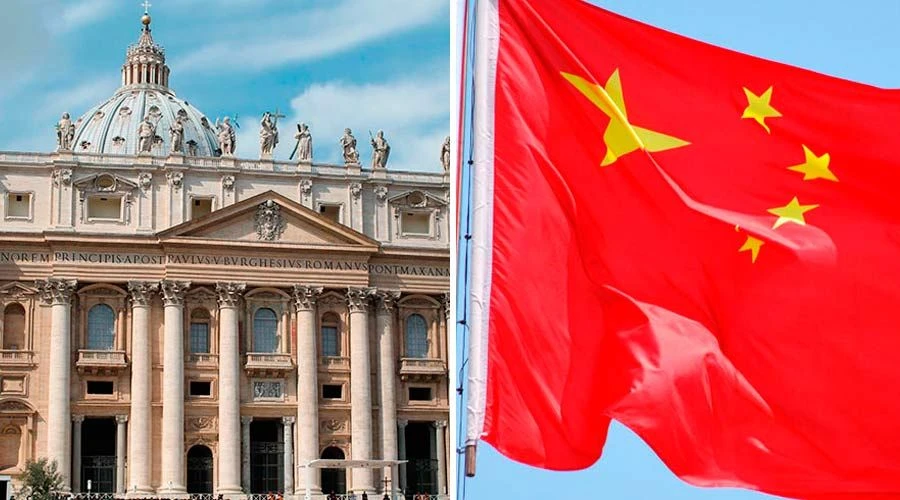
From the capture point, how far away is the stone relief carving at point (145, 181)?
5834cm

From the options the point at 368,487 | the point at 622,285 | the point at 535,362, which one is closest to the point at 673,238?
the point at 622,285

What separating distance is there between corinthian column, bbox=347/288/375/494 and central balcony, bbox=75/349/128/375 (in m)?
8.70

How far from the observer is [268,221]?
58719mm

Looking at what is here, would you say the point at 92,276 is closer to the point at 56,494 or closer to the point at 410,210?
the point at 56,494

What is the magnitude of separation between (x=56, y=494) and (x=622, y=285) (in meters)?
46.6

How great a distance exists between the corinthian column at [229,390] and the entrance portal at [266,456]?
1.27 m

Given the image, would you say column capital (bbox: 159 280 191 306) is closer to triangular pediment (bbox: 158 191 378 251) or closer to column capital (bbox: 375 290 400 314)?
triangular pediment (bbox: 158 191 378 251)

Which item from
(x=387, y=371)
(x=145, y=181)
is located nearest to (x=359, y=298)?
(x=387, y=371)

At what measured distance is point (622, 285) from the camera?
759 cm

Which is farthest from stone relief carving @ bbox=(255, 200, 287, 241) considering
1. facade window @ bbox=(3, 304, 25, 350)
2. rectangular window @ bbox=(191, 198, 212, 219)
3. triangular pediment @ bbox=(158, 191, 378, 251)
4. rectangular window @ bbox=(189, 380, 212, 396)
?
facade window @ bbox=(3, 304, 25, 350)

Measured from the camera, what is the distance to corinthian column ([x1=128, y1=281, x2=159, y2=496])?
181ft

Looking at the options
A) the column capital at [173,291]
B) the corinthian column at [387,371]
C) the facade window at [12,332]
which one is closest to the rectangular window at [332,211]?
the corinthian column at [387,371]

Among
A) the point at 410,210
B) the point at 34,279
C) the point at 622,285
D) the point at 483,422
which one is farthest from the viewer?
the point at 410,210

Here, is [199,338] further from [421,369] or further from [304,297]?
[421,369]
